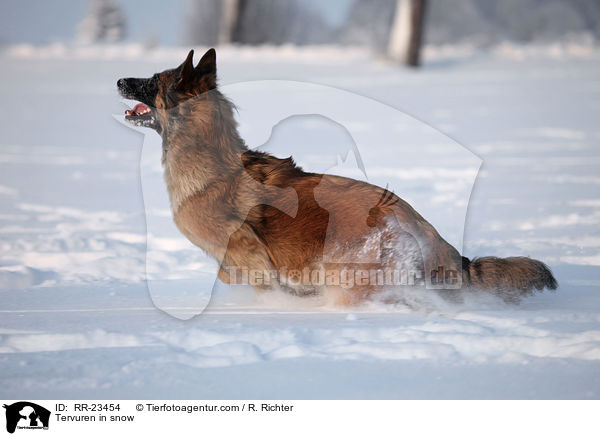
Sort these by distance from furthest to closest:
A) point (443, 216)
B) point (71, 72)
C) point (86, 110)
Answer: point (71, 72), point (86, 110), point (443, 216)

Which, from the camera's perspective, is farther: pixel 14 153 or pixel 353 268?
pixel 14 153

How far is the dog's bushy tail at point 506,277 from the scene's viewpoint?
3152mm

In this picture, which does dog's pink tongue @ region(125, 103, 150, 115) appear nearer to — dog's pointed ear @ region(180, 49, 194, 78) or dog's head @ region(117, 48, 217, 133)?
dog's head @ region(117, 48, 217, 133)

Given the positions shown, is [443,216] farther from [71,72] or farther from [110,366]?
[71,72]

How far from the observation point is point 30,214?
17.7 ft

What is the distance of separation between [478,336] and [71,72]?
11118mm

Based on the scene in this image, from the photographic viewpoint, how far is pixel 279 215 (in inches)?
122

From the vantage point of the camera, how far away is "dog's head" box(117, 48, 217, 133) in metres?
3.04

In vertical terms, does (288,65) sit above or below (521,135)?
above

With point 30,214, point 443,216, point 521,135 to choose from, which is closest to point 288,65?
point 521,135
